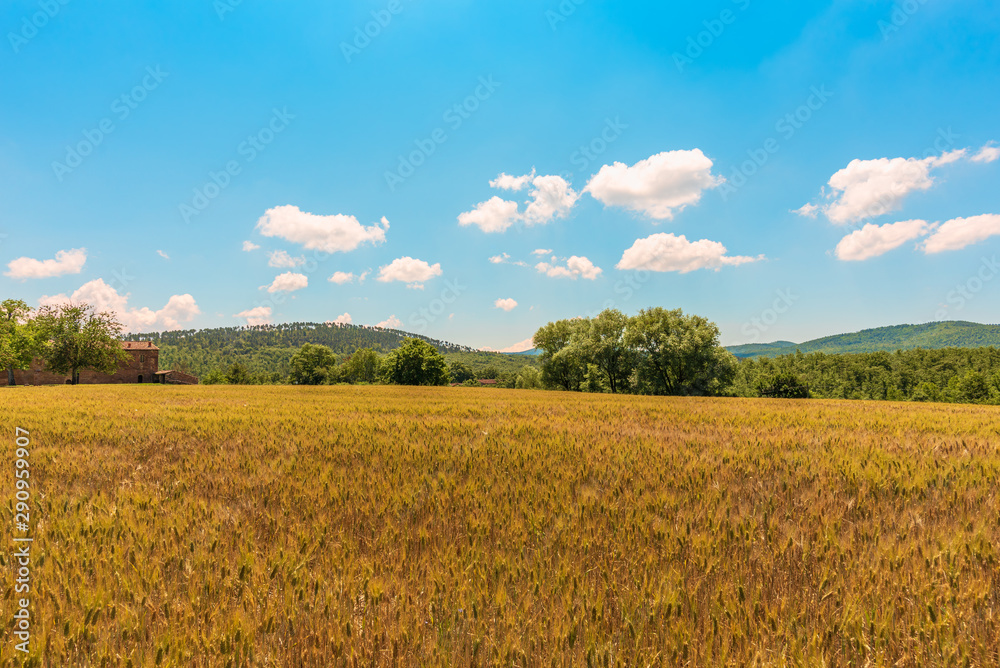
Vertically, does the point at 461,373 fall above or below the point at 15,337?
below

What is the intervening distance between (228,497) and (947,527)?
22.8 feet

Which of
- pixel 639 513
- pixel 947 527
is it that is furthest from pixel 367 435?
pixel 947 527

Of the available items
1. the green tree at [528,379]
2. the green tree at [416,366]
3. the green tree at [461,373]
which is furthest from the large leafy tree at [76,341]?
the green tree at [461,373]

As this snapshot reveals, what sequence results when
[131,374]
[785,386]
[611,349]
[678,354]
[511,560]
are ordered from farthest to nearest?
1. [131,374]
2. [785,386]
3. [611,349]
4. [678,354]
5. [511,560]

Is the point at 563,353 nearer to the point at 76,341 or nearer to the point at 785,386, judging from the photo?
the point at 785,386

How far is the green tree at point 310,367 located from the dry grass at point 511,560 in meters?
111

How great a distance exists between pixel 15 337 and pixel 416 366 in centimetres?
5161

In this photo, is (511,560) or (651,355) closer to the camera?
(511,560)

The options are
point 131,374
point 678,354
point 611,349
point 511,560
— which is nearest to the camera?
point 511,560

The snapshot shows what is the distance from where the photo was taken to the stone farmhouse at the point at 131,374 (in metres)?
69.1

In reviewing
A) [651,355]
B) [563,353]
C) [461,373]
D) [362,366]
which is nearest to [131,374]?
[362,366]

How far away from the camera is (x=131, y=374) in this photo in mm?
85375

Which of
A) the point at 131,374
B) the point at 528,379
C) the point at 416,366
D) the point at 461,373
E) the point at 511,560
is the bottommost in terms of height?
the point at 461,373

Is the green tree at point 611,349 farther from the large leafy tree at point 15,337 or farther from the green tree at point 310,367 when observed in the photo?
the green tree at point 310,367
